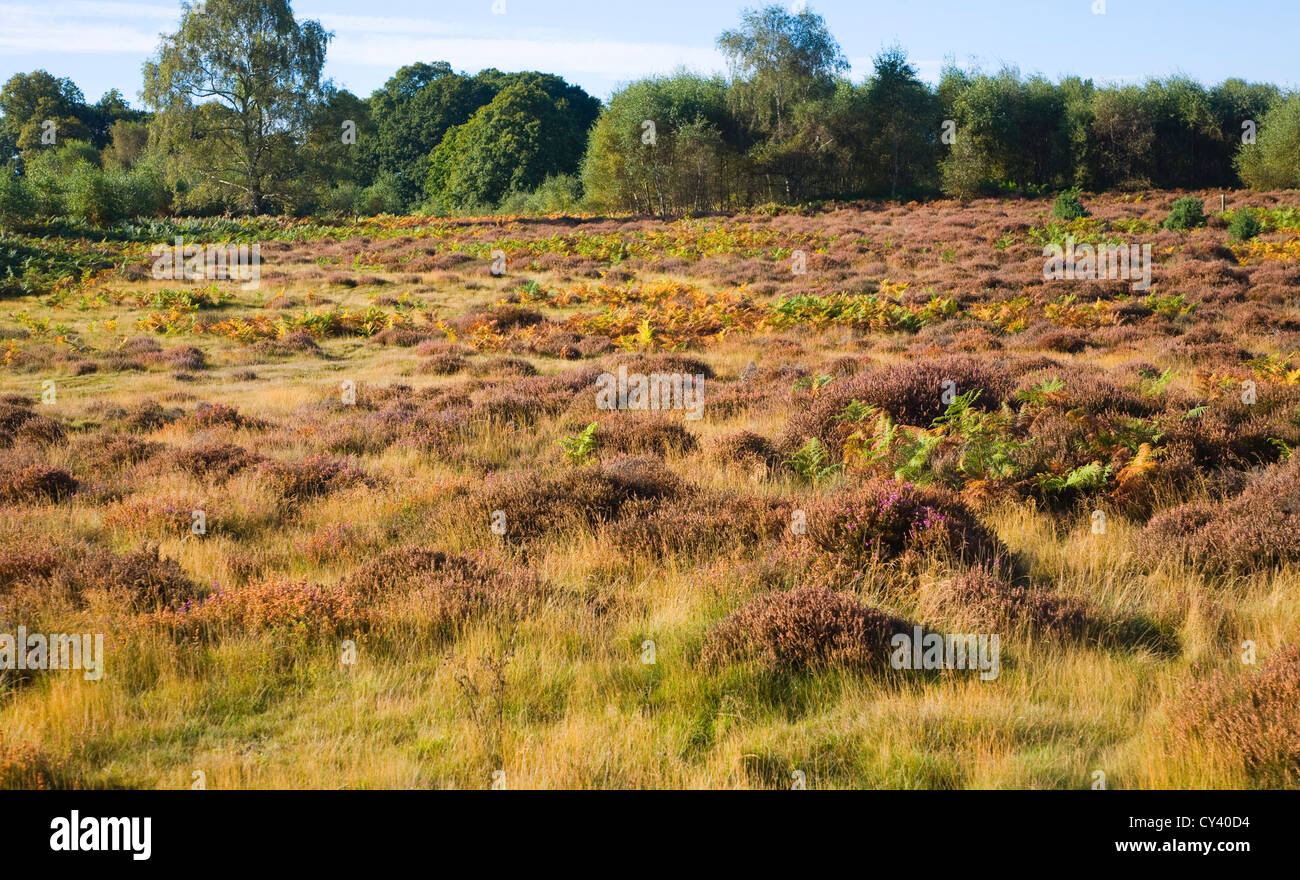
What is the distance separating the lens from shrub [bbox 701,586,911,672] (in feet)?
12.8

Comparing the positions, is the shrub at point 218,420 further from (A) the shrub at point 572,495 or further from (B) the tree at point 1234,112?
(B) the tree at point 1234,112

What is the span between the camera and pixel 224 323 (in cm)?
1833

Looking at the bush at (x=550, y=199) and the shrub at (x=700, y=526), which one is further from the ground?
the bush at (x=550, y=199)

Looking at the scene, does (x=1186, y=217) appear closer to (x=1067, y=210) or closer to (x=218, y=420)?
(x=1067, y=210)

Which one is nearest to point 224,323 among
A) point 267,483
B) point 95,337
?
point 95,337

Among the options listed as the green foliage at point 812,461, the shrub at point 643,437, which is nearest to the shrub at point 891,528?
the green foliage at point 812,461

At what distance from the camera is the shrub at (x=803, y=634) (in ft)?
12.8

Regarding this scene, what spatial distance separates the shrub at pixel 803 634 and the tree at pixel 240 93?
44.5 m

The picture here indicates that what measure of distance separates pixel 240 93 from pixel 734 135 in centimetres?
2682

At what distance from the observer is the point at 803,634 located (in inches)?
157

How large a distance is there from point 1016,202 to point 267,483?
132 feet
